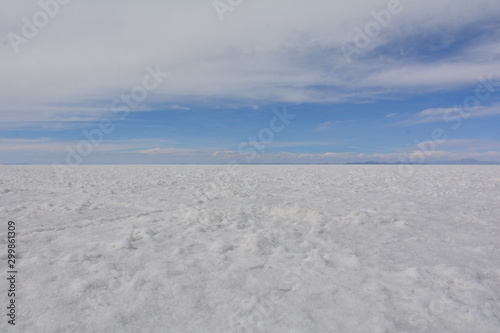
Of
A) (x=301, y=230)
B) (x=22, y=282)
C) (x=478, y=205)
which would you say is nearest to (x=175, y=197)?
(x=301, y=230)

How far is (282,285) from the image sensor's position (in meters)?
2.79

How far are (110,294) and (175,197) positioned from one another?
18.8 ft

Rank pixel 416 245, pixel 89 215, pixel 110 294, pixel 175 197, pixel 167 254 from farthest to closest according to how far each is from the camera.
→ pixel 175 197
pixel 89 215
pixel 416 245
pixel 167 254
pixel 110 294

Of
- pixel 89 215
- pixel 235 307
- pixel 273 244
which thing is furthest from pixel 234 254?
pixel 89 215

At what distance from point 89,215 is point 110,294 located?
12.3 feet

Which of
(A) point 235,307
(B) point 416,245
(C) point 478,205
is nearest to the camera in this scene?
(A) point 235,307

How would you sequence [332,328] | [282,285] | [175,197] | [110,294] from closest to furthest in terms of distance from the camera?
[332,328], [110,294], [282,285], [175,197]

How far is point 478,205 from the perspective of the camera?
22.5 feet

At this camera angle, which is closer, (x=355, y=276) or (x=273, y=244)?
(x=355, y=276)

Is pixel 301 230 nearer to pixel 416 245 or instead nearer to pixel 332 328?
pixel 416 245

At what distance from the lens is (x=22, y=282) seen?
2869 mm

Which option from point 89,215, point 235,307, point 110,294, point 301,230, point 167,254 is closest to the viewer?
point 235,307

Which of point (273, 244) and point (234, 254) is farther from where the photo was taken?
point (273, 244)

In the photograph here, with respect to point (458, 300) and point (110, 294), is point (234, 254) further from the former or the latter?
point (458, 300)
